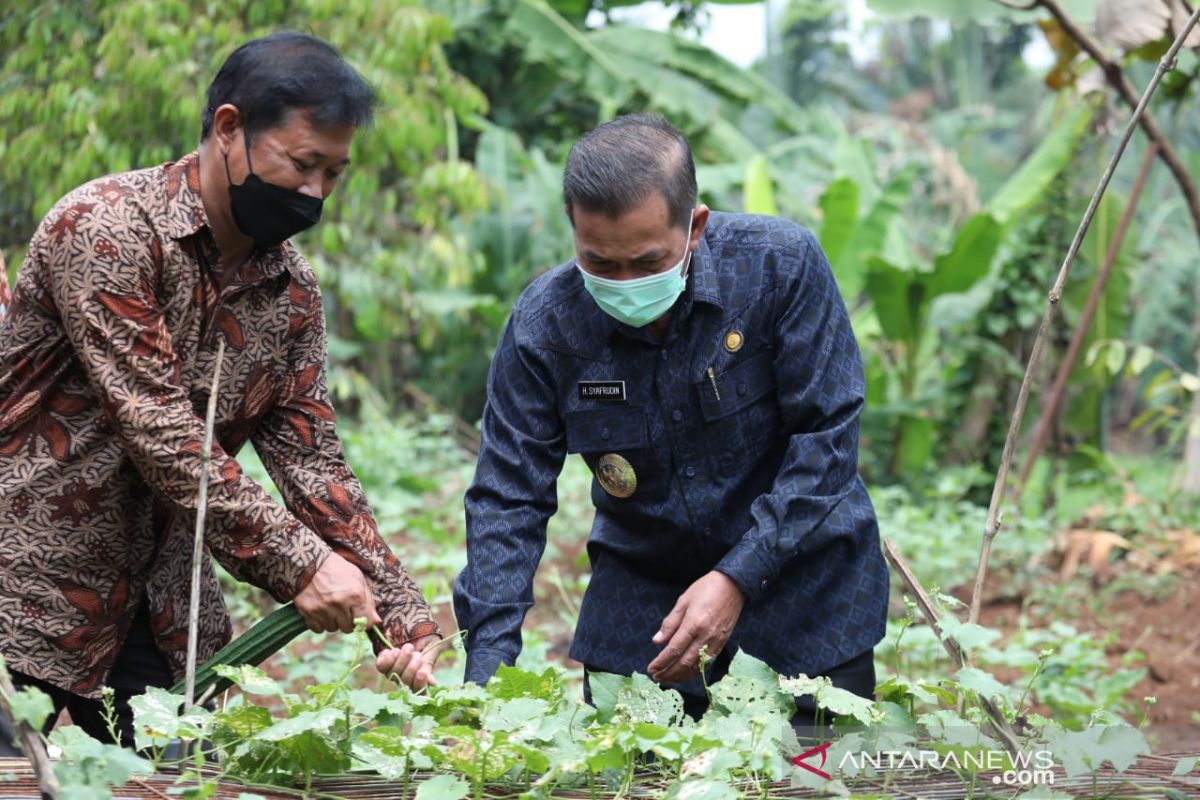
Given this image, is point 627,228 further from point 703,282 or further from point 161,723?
point 161,723

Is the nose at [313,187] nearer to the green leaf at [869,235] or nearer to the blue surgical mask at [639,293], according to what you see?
the blue surgical mask at [639,293]

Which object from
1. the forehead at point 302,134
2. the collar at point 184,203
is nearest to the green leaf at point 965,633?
the forehead at point 302,134

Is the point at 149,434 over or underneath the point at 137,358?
underneath

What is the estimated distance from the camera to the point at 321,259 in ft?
24.6

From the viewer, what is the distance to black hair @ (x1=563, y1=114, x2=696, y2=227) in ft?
7.79

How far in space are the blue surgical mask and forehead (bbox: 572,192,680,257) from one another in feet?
0.22

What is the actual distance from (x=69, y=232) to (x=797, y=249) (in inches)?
50.6

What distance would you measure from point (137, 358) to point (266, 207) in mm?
348

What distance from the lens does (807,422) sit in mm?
2611

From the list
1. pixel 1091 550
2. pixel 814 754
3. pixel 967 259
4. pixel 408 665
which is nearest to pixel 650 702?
pixel 814 754

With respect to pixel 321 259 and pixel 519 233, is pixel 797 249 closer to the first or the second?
pixel 321 259

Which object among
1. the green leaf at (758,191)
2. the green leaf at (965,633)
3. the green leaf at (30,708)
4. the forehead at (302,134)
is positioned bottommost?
the green leaf at (758,191)

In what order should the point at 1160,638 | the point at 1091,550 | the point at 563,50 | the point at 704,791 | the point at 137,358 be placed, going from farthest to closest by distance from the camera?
the point at 563,50 < the point at 1091,550 < the point at 1160,638 < the point at 137,358 < the point at 704,791

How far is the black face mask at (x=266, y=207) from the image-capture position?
2.45 meters
